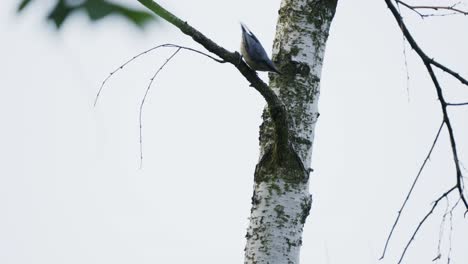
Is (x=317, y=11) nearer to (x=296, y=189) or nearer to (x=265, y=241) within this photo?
(x=296, y=189)

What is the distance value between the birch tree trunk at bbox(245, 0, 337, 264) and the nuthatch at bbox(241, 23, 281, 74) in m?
0.07

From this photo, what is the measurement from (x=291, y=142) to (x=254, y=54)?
15.6 inches

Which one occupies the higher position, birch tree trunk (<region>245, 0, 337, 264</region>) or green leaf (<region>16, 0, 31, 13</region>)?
birch tree trunk (<region>245, 0, 337, 264</region>)

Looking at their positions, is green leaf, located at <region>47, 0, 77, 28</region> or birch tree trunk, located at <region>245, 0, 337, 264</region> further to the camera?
birch tree trunk, located at <region>245, 0, 337, 264</region>

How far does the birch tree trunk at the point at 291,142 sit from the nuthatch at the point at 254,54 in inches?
2.7

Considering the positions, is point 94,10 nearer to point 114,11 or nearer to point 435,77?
point 114,11

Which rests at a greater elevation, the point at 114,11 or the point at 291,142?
the point at 291,142

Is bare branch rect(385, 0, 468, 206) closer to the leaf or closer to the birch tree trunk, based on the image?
the birch tree trunk

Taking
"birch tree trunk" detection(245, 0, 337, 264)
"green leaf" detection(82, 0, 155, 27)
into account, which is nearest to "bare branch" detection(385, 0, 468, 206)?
"birch tree trunk" detection(245, 0, 337, 264)

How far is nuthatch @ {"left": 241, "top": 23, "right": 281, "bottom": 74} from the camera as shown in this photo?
2943mm

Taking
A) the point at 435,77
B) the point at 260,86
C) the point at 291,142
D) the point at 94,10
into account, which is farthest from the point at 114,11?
the point at 435,77

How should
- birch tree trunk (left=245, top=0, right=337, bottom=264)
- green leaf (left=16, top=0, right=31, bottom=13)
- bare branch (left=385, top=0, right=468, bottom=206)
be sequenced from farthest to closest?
1. bare branch (left=385, top=0, right=468, bottom=206)
2. birch tree trunk (left=245, top=0, right=337, bottom=264)
3. green leaf (left=16, top=0, right=31, bottom=13)

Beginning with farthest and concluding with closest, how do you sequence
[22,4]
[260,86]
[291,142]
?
[291,142] → [260,86] → [22,4]

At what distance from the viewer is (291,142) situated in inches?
Result: 113
